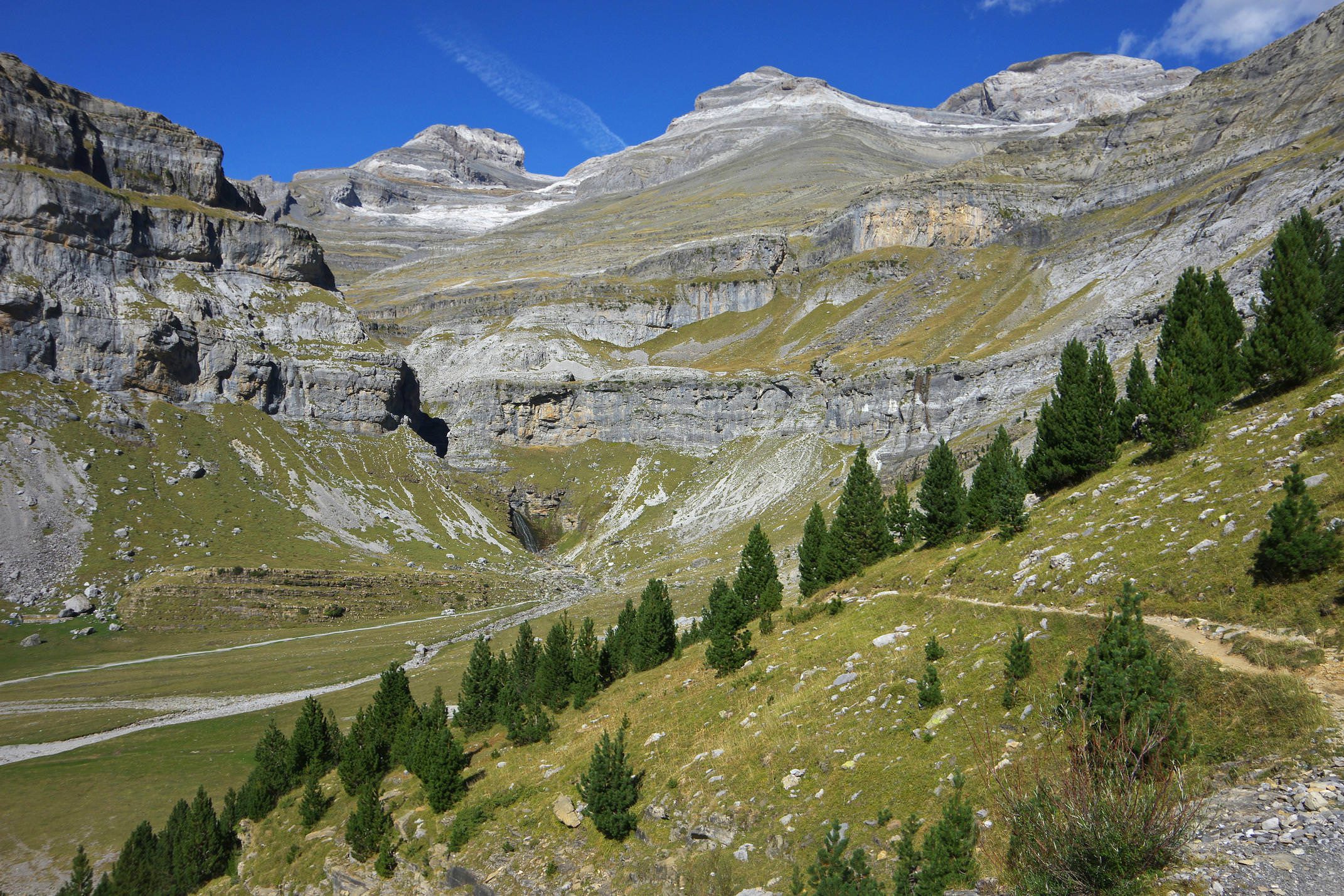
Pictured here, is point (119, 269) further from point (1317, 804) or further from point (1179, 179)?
point (1179, 179)

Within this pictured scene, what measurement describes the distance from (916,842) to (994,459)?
1078 inches

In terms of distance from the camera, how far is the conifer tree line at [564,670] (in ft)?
122

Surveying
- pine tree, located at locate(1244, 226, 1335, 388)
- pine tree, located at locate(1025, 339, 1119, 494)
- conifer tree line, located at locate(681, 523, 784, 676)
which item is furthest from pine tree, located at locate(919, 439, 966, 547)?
pine tree, located at locate(1244, 226, 1335, 388)

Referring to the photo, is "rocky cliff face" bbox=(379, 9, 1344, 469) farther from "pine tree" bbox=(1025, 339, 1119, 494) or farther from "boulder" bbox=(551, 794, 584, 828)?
"boulder" bbox=(551, 794, 584, 828)

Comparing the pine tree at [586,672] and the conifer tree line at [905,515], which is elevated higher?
the conifer tree line at [905,515]

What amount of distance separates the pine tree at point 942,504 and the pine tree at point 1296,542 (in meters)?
19.1

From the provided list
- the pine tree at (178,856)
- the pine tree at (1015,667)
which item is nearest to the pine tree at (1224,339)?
the pine tree at (1015,667)

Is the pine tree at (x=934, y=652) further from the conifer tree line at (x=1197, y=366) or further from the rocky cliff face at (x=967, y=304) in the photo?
the rocky cliff face at (x=967, y=304)

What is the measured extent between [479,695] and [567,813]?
18.0 meters

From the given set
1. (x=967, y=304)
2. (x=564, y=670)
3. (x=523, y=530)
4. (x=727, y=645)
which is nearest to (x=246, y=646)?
(x=523, y=530)

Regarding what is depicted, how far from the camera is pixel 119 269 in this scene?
147375mm

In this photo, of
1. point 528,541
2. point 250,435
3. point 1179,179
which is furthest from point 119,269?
point 1179,179

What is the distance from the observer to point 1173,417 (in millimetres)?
27234

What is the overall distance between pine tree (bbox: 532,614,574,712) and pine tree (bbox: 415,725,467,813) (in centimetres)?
909
